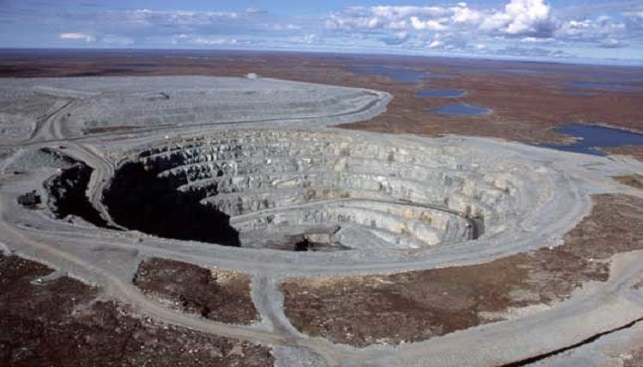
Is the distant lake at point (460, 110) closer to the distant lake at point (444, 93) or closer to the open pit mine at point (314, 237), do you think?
the distant lake at point (444, 93)

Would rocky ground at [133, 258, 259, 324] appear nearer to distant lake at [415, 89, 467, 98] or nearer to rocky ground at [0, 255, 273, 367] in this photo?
rocky ground at [0, 255, 273, 367]

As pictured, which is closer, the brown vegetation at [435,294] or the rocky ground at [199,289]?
the brown vegetation at [435,294]

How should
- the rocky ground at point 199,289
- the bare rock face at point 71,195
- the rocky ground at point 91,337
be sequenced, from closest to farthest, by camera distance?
the rocky ground at point 91,337, the rocky ground at point 199,289, the bare rock face at point 71,195

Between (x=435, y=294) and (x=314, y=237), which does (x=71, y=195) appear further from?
(x=435, y=294)

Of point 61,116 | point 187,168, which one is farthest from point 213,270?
point 61,116

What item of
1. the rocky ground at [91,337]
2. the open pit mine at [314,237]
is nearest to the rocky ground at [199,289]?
the open pit mine at [314,237]
